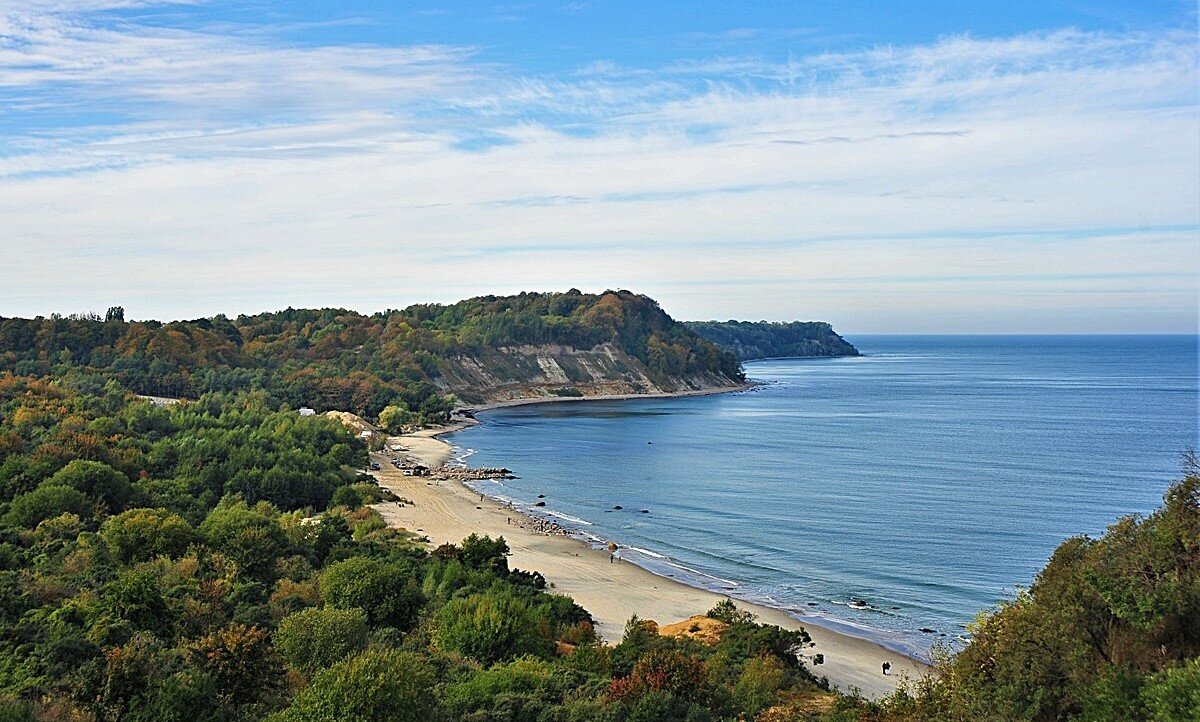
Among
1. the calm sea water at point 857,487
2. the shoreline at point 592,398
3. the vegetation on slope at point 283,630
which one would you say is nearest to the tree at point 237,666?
the vegetation on slope at point 283,630

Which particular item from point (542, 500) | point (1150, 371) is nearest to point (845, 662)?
point (542, 500)

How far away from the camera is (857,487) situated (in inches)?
2520

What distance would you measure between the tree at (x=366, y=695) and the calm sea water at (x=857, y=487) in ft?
69.5

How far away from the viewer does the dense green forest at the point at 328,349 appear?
3829 inches

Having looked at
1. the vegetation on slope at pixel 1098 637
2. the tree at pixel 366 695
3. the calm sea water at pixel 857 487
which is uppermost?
the vegetation on slope at pixel 1098 637

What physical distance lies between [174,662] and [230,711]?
1.68m

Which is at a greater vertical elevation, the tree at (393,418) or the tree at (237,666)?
the tree at (237,666)

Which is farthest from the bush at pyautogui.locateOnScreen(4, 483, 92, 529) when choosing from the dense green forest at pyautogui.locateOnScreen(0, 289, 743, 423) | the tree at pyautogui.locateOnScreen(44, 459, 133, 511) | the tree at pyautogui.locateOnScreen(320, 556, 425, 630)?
the dense green forest at pyautogui.locateOnScreen(0, 289, 743, 423)

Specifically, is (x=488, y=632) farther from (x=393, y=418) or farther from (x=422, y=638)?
(x=393, y=418)

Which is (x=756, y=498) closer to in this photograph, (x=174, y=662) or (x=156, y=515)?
(x=156, y=515)

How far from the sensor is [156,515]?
3048 centimetres

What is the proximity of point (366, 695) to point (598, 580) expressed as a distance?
24.8m

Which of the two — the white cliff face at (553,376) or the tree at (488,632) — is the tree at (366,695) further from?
the white cliff face at (553,376)

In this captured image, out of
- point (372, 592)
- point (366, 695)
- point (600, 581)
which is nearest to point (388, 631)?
point (372, 592)
